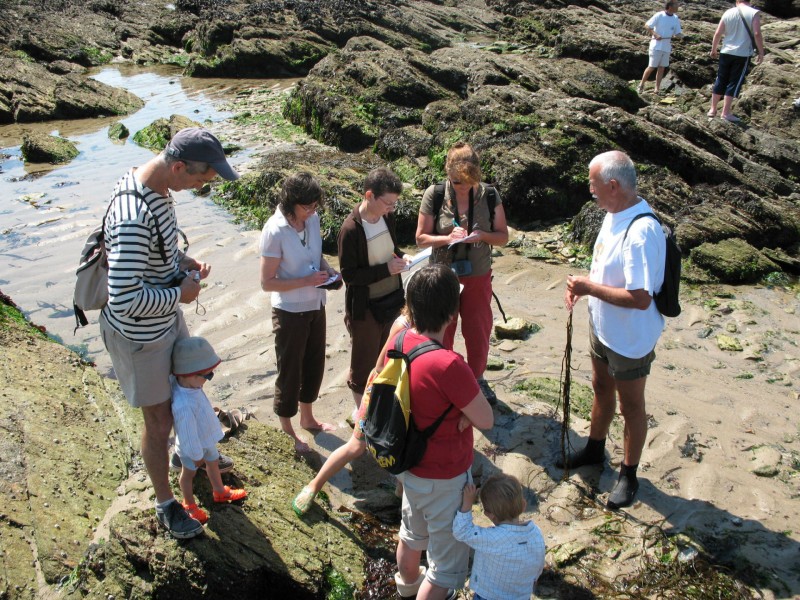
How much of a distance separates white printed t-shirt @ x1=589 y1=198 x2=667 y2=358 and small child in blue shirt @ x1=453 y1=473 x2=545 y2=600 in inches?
51.6

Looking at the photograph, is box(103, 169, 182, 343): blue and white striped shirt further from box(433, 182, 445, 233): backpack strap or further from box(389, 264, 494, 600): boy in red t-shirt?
box(433, 182, 445, 233): backpack strap

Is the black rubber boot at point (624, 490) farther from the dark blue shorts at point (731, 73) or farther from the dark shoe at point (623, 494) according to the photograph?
the dark blue shorts at point (731, 73)

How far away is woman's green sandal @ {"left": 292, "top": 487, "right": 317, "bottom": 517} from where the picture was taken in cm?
397

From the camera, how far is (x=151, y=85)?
2012 cm

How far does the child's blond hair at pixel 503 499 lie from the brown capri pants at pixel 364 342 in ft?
6.32

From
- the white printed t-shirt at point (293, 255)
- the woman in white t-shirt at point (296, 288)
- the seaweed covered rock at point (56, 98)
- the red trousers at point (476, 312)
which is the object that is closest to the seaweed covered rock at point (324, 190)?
the red trousers at point (476, 312)

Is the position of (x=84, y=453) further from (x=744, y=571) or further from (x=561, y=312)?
(x=561, y=312)

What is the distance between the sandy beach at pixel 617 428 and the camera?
4148 mm

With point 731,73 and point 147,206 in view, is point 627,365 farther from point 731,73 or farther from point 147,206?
point 731,73

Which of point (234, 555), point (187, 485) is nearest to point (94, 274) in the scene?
point (187, 485)

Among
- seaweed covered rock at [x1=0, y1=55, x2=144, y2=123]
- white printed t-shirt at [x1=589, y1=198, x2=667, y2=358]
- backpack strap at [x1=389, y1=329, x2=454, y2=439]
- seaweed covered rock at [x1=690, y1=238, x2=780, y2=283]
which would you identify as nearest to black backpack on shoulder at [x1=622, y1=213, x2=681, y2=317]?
white printed t-shirt at [x1=589, y1=198, x2=667, y2=358]

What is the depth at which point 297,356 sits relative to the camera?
4.73 meters

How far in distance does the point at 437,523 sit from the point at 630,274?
1.73 m

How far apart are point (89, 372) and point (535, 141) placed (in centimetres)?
690
